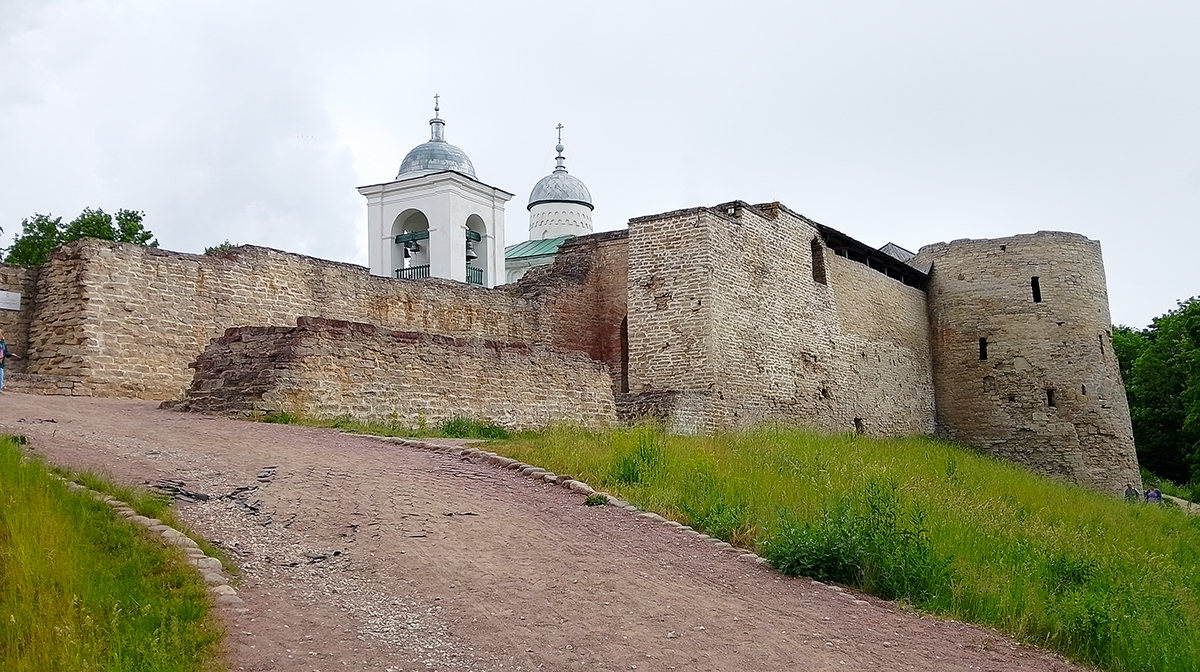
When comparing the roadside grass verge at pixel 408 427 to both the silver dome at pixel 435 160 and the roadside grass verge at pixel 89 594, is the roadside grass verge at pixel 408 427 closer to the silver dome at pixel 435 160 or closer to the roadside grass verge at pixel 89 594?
the roadside grass verge at pixel 89 594

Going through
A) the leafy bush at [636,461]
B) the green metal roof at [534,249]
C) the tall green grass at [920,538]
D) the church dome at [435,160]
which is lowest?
the tall green grass at [920,538]

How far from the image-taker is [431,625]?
572 centimetres

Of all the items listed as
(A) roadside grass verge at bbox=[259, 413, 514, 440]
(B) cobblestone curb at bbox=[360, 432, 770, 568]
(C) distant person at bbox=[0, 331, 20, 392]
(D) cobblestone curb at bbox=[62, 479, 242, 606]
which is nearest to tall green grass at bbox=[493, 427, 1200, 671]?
(B) cobblestone curb at bbox=[360, 432, 770, 568]

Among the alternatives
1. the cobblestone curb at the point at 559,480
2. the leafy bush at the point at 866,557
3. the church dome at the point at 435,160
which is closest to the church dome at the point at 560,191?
the church dome at the point at 435,160

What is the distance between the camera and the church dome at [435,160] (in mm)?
42781

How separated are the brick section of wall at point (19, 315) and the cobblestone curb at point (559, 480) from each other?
24.4ft

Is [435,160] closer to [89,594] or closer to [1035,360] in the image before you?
A: [1035,360]

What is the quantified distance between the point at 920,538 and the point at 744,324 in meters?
12.3

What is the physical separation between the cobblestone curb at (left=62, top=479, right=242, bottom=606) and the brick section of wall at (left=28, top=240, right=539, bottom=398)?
9.20 metres

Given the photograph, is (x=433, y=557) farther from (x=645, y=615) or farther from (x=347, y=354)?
(x=347, y=354)

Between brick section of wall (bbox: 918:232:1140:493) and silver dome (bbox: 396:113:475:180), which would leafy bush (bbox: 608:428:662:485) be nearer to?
brick section of wall (bbox: 918:232:1140:493)

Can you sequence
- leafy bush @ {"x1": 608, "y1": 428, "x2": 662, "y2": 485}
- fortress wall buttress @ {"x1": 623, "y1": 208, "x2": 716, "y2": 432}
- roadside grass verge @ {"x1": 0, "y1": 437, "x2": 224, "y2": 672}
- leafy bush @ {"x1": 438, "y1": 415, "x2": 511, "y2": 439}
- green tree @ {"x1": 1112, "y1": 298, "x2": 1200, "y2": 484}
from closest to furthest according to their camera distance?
roadside grass verge @ {"x1": 0, "y1": 437, "x2": 224, "y2": 672}
leafy bush @ {"x1": 608, "y1": 428, "x2": 662, "y2": 485}
leafy bush @ {"x1": 438, "y1": 415, "x2": 511, "y2": 439}
fortress wall buttress @ {"x1": 623, "y1": 208, "x2": 716, "y2": 432}
green tree @ {"x1": 1112, "y1": 298, "x2": 1200, "y2": 484}

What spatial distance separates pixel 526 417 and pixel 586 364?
200 centimetres

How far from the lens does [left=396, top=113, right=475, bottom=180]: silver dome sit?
140 ft
